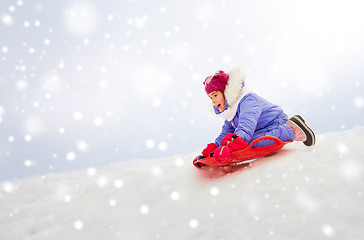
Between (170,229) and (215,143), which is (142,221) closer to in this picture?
(170,229)

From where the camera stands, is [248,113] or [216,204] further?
[248,113]

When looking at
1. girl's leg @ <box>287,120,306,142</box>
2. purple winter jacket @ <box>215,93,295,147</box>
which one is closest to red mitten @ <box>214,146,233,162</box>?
purple winter jacket @ <box>215,93,295,147</box>

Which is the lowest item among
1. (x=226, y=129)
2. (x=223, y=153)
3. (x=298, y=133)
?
(x=298, y=133)

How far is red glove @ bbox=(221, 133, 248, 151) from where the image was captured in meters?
1.97

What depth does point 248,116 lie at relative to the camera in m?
2.20

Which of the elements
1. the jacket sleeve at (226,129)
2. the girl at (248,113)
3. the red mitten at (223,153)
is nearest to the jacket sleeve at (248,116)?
the girl at (248,113)

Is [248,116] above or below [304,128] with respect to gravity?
above

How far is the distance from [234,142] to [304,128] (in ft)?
2.59

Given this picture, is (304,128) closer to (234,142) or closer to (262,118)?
(262,118)

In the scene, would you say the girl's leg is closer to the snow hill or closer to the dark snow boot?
the dark snow boot

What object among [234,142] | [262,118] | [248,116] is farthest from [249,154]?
[262,118]

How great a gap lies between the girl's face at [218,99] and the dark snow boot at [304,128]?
63 centimetres

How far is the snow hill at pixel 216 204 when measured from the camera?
120cm

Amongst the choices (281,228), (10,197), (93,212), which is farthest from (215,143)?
(10,197)
